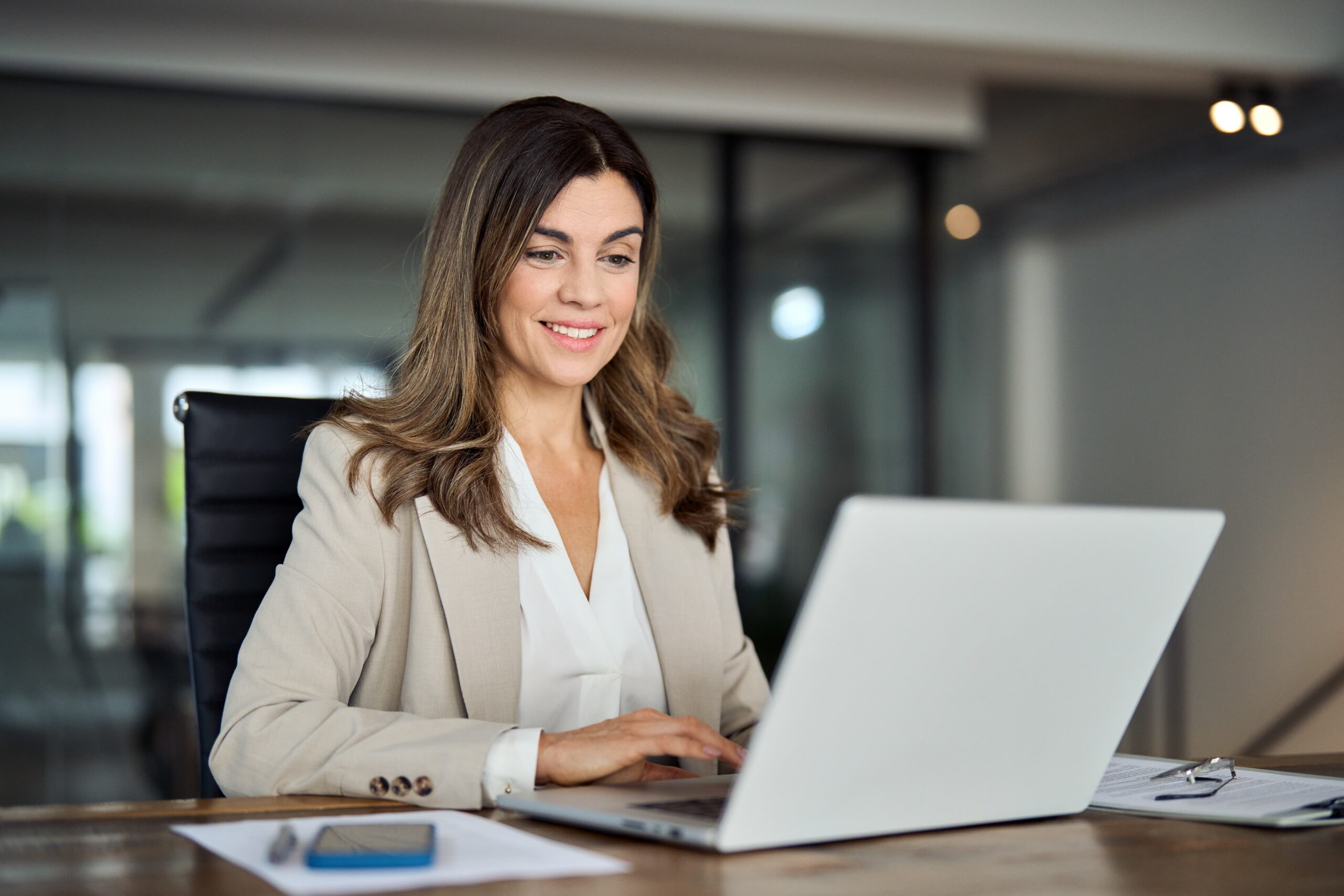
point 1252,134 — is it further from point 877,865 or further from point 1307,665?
point 877,865

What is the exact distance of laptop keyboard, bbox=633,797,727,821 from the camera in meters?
0.93

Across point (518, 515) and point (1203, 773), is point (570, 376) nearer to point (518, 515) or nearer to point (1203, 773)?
point (518, 515)

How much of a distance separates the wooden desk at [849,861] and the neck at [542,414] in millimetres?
827

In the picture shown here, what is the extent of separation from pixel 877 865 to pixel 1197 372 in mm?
4247

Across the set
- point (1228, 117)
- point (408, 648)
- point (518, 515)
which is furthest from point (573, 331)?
point (1228, 117)

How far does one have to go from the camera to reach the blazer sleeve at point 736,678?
172cm

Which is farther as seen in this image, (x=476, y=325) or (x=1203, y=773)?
(x=476, y=325)

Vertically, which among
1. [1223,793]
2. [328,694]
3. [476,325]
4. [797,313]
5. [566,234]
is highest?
[797,313]

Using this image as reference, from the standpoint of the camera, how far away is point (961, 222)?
5.01 m

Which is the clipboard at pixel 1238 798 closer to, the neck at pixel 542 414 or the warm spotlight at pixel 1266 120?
the neck at pixel 542 414

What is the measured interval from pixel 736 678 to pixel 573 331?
0.52 m

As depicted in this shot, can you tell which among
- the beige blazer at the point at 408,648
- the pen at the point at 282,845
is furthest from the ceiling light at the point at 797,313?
the pen at the point at 282,845

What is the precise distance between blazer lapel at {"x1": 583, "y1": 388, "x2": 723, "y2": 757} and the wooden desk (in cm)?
64

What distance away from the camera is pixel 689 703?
5.38 ft
